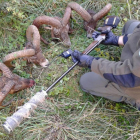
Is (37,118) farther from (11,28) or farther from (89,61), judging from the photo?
(11,28)

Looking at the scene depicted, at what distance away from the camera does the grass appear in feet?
9.75

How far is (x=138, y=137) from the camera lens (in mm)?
2947

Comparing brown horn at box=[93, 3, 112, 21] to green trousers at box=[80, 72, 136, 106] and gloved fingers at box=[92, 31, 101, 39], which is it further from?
green trousers at box=[80, 72, 136, 106]

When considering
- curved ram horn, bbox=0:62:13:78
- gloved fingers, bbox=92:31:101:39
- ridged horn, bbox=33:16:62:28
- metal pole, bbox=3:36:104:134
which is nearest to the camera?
metal pole, bbox=3:36:104:134

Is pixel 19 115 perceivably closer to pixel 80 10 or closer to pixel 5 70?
pixel 5 70

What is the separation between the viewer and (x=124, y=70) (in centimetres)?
237

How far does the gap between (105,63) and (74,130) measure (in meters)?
1.21

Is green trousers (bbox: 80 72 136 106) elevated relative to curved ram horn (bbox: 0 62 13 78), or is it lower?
lower

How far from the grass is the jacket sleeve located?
92 cm

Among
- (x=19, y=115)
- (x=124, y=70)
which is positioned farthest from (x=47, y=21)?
(x=19, y=115)

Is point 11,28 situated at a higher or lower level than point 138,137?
higher

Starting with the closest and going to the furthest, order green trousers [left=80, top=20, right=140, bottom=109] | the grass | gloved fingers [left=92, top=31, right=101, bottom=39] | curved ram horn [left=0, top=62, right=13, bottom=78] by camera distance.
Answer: the grass < green trousers [left=80, top=20, right=140, bottom=109] < curved ram horn [left=0, top=62, right=13, bottom=78] < gloved fingers [left=92, top=31, right=101, bottom=39]

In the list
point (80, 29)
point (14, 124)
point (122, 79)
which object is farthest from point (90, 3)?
point (14, 124)

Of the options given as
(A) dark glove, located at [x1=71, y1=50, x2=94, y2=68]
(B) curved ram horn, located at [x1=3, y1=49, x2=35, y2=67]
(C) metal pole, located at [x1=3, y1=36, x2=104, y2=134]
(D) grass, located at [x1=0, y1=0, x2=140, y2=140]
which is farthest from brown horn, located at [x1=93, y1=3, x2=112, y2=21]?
(C) metal pole, located at [x1=3, y1=36, x2=104, y2=134]
